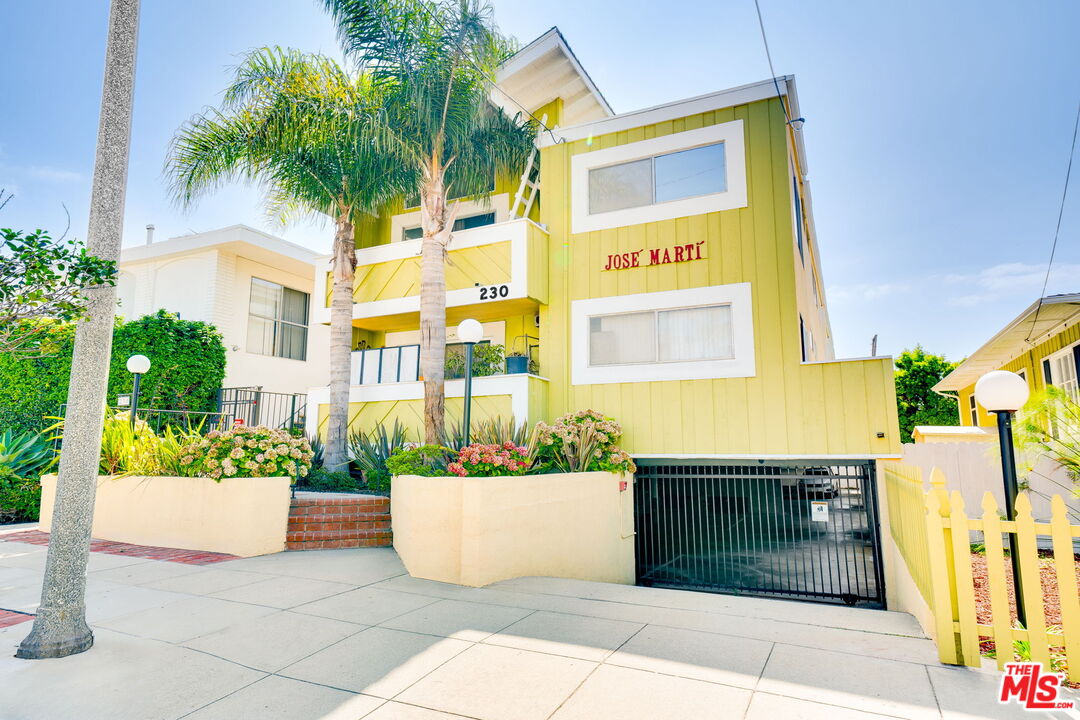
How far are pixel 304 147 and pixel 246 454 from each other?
611 centimetres

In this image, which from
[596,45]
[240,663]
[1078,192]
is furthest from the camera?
[596,45]

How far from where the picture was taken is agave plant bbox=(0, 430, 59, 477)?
10.8 metres

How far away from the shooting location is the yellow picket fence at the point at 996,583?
379cm

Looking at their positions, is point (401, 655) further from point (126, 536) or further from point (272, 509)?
point (126, 536)

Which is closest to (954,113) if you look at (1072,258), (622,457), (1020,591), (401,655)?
(1072,258)

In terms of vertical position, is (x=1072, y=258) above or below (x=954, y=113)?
below

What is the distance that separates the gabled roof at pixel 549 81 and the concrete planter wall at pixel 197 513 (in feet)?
28.4

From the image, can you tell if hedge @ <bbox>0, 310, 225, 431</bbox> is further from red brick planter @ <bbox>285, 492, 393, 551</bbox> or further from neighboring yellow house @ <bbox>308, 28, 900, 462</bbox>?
red brick planter @ <bbox>285, 492, 393, 551</bbox>

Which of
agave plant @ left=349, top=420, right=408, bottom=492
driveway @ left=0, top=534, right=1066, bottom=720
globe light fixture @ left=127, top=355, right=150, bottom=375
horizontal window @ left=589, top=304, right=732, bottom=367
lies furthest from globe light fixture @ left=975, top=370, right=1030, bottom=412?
globe light fixture @ left=127, top=355, right=150, bottom=375

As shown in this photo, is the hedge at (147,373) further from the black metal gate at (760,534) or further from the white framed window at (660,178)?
the black metal gate at (760,534)

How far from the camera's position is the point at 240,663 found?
420cm

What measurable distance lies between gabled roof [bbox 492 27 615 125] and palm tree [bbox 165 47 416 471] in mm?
3082

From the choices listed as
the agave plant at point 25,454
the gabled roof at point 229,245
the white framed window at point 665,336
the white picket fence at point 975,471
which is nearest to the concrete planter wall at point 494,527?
the white framed window at point 665,336

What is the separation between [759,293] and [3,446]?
13.6m
